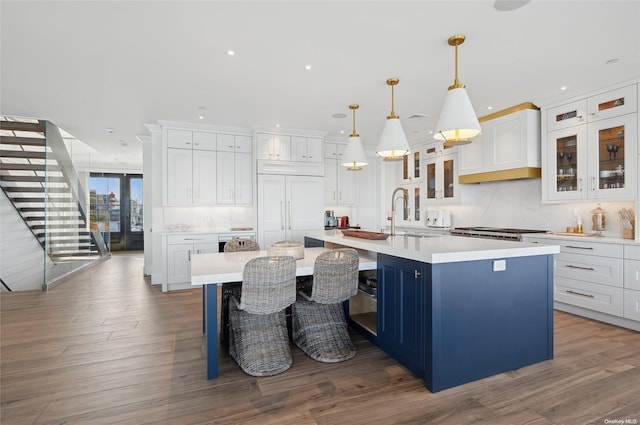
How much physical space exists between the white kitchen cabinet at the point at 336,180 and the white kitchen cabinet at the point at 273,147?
38.6 inches

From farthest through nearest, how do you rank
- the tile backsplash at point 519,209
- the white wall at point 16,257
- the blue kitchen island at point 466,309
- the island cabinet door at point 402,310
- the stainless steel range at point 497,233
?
the white wall at point 16,257 < the stainless steel range at point 497,233 < the tile backsplash at point 519,209 < the island cabinet door at point 402,310 < the blue kitchen island at point 466,309

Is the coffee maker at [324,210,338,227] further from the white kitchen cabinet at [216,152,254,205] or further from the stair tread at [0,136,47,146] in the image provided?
the stair tread at [0,136,47,146]

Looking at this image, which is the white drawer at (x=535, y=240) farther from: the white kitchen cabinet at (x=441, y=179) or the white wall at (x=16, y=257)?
the white wall at (x=16, y=257)

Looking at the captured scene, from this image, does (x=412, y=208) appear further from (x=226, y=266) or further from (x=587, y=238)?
(x=226, y=266)

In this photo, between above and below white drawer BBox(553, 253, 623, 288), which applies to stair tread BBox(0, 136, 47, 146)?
above

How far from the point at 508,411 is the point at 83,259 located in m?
7.58

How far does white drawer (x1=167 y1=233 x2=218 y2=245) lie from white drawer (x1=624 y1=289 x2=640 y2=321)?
516cm

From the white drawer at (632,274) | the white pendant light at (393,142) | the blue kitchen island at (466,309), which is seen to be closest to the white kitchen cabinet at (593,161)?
the white drawer at (632,274)

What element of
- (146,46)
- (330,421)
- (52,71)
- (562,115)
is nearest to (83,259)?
(52,71)

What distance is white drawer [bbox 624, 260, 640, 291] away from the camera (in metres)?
3.28

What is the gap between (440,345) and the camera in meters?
2.18

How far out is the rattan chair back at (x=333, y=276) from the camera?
2.53 metres

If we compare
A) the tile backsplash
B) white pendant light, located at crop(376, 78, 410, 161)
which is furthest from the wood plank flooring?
white pendant light, located at crop(376, 78, 410, 161)

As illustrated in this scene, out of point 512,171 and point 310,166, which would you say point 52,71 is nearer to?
point 310,166
